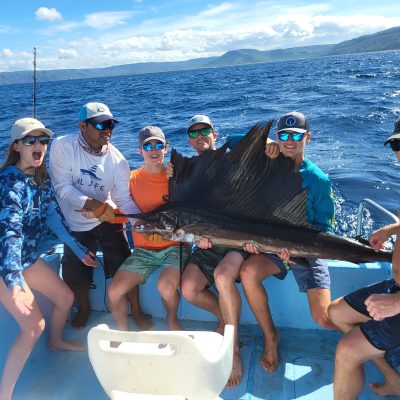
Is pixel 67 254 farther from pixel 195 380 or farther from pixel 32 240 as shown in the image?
pixel 195 380

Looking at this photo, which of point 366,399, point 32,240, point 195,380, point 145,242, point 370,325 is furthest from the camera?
point 145,242

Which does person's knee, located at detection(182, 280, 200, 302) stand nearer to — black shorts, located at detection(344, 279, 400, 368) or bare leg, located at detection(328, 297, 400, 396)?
bare leg, located at detection(328, 297, 400, 396)

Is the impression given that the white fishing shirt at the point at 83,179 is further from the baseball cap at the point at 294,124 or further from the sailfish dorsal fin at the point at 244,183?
the baseball cap at the point at 294,124

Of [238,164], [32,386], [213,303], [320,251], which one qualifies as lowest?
[32,386]

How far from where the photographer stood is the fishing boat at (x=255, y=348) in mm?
2020

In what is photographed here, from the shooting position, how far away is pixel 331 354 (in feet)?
7.29

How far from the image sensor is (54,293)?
217 centimetres

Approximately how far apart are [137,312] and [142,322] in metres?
0.07

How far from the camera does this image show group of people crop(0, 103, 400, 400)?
5.89 feet

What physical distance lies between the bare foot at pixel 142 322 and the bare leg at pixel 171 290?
0.69 ft

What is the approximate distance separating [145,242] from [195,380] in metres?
1.20

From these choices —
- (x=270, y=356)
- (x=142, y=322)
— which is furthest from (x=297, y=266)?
(x=142, y=322)

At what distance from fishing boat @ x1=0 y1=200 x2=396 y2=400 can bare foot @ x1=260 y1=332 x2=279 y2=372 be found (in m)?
0.03

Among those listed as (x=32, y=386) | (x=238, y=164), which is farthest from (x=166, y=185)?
(x=32, y=386)
